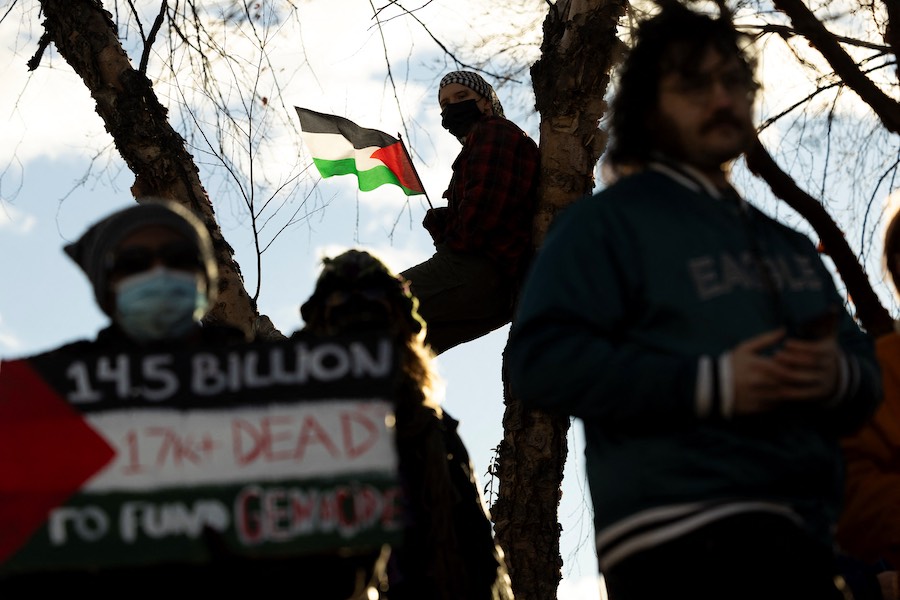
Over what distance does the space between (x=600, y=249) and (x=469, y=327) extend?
12.1 feet

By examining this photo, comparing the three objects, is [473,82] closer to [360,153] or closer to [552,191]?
[552,191]

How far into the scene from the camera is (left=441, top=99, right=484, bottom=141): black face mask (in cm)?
695

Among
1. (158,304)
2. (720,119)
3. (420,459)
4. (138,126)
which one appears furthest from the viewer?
(138,126)

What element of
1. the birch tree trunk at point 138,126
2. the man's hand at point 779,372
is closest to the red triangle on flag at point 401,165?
the birch tree trunk at point 138,126

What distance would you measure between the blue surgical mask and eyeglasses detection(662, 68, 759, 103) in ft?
3.46

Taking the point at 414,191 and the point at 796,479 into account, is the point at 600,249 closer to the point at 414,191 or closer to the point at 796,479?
the point at 796,479

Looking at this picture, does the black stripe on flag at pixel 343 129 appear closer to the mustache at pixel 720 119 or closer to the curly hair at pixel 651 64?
the curly hair at pixel 651 64

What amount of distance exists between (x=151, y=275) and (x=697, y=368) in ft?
3.83

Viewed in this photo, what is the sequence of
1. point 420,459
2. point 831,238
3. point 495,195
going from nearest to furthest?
1. point 420,459
2. point 831,238
3. point 495,195

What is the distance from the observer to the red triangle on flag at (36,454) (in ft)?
9.71

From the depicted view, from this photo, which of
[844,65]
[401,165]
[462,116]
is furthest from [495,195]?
[401,165]

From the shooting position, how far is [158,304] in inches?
128

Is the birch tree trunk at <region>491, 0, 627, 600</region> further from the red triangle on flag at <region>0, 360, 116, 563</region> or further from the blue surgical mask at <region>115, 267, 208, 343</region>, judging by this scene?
the red triangle on flag at <region>0, 360, 116, 563</region>

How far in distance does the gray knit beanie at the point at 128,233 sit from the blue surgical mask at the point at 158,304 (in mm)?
91
